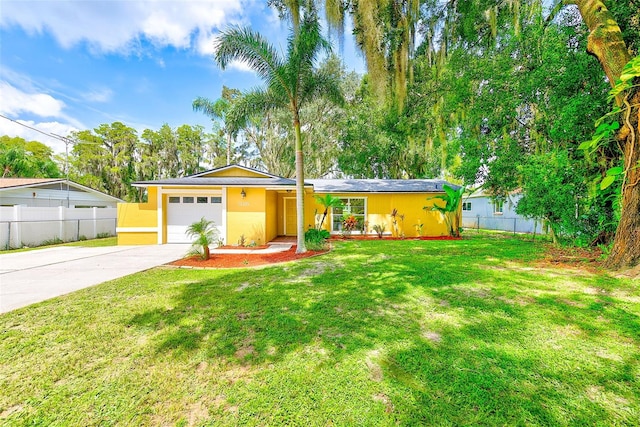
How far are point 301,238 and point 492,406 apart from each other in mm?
6773

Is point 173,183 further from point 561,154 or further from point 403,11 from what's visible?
point 561,154

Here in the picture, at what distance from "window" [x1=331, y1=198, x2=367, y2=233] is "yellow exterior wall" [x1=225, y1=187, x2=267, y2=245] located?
175 inches

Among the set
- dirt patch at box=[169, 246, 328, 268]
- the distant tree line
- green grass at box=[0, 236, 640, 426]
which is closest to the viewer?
green grass at box=[0, 236, 640, 426]

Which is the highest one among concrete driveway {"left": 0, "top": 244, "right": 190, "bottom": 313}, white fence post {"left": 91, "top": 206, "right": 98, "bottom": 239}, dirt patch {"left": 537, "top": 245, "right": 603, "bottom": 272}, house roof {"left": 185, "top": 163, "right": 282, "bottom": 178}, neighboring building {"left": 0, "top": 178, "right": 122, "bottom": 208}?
house roof {"left": 185, "top": 163, "right": 282, "bottom": 178}

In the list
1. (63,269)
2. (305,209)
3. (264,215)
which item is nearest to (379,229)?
(305,209)

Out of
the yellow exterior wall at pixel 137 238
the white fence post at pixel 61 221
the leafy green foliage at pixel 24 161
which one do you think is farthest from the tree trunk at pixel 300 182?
the leafy green foliage at pixel 24 161

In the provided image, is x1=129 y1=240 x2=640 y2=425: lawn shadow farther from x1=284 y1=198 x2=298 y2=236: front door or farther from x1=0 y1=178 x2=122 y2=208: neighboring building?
x1=0 y1=178 x2=122 y2=208: neighboring building

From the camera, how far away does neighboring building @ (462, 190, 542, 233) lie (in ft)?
52.0

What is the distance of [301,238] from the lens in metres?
8.45

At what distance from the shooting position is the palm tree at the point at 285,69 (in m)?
7.21

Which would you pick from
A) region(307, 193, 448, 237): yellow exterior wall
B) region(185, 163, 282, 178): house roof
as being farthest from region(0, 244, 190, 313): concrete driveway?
region(307, 193, 448, 237): yellow exterior wall

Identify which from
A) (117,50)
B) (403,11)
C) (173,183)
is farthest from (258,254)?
(117,50)

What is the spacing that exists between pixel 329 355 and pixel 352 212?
11032 mm

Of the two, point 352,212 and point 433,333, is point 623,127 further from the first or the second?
point 352,212
